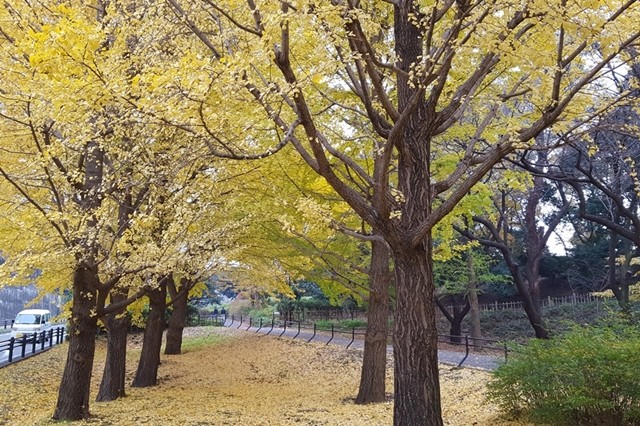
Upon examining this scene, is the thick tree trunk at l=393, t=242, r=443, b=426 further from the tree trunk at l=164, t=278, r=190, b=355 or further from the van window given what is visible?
the van window

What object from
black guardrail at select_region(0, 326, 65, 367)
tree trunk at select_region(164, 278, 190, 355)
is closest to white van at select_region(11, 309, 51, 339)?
black guardrail at select_region(0, 326, 65, 367)

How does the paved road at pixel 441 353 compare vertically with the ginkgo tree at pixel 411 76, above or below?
below

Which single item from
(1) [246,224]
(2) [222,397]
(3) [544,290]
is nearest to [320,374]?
(2) [222,397]

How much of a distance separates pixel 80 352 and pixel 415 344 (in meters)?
5.96

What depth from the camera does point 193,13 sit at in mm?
6078

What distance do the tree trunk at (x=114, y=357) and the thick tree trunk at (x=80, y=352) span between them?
2.31 m

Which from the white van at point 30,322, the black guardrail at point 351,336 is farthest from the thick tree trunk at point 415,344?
the white van at point 30,322

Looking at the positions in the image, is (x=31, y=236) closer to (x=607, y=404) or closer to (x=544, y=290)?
(x=607, y=404)

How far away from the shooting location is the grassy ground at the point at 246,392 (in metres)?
9.06

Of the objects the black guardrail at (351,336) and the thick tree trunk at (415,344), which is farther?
the black guardrail at (351,336)

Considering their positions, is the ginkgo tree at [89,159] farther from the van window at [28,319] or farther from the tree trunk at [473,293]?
the van window at [28,319]

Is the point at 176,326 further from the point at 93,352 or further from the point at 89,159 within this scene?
the point at 89,159

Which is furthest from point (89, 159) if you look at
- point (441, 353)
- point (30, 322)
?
point (30, 322)

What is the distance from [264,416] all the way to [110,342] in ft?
14.0
